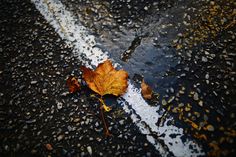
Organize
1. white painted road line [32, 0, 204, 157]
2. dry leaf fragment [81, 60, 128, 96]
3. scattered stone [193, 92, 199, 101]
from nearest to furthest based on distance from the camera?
white painted road line [32, 0, 204, 157]
scattered stone [193, 92, 199, 101]
dry leaf fragment [81, 60, 128, 96]

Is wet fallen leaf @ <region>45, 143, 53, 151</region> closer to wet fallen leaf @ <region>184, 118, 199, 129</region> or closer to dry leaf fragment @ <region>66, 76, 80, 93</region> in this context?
dry leaf fragment @ <region>66, 76, 80, 93</region>

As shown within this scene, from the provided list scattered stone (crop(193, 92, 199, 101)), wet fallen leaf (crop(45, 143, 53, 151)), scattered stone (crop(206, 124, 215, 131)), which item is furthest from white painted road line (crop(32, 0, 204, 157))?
wet fallen leaf (crop(45, 143, 53, 151))

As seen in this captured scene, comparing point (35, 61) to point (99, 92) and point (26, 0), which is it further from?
point (26, 0)

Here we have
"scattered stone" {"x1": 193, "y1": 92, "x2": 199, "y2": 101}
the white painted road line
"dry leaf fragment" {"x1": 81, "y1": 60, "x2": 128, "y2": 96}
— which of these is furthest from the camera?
"dry leaf fragment" {"x1": 81, "y1": 60, "x2": 128, "y2": 96}

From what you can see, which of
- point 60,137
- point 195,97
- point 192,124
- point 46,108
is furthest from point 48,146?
point 195,97

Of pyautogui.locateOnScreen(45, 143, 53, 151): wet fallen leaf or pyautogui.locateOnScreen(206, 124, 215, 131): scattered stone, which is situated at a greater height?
pyautogui.locateOnScreen(206, 124, 215, 131): scattered stone

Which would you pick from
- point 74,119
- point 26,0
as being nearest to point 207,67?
point 74,119

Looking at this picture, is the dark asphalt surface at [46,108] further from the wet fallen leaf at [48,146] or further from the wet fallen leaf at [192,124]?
the wet fallen leaf at [192,124]

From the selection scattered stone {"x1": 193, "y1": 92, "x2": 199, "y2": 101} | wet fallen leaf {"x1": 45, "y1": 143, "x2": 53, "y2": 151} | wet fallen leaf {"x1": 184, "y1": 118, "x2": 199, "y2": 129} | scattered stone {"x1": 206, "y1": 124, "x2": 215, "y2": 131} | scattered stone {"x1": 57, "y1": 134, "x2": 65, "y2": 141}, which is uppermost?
scattered stone {"x1": 193, "y1": 92, "x2": 199, "y2": 101}

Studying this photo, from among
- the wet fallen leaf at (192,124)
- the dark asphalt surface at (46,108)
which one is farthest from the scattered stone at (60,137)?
the wet fallen leaf at (192,124)
